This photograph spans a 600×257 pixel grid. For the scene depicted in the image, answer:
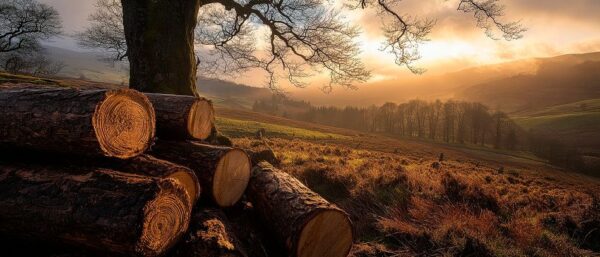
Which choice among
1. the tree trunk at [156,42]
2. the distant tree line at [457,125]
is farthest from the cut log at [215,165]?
the distant tree line at [457,125]

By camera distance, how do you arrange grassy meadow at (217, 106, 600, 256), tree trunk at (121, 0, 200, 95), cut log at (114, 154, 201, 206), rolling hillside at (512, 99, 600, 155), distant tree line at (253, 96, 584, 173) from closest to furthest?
cut log at (114, 154, 201, 206) → grassy meadow at (217, 106, 600, 256) → tree trunk at (121, 0, 200, 95) → distant tree line at (253, 96, 584, 173) → rolling hillside at (512, 99, 600, 155)

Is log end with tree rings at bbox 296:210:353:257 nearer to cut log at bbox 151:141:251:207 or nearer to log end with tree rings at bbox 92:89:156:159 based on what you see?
cut log at bbox 151:141:251:207

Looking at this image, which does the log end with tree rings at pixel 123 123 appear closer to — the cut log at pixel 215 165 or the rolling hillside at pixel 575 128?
the cut log at pixel 215 165

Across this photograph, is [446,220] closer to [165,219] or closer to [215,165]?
[215,165]

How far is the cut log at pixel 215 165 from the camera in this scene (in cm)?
482

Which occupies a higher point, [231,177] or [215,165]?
[215,165]

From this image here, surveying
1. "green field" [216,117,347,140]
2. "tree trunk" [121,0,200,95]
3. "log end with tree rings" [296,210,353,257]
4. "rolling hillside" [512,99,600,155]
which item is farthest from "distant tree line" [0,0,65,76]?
"rolling hillside" [512,99,600,155]

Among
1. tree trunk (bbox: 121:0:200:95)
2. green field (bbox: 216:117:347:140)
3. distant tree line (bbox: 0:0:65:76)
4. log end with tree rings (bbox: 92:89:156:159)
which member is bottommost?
green field (bbox: 216:117:347:140)

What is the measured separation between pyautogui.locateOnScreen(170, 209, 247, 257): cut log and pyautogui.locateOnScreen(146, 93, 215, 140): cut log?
1.60m

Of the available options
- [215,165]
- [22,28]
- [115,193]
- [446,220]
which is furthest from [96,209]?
[22,28]

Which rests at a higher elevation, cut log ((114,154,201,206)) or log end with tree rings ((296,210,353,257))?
cut log ((114,154,201,206))

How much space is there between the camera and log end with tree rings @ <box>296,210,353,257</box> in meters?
4.07

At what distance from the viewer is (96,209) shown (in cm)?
326

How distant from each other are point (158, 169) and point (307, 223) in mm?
1708
